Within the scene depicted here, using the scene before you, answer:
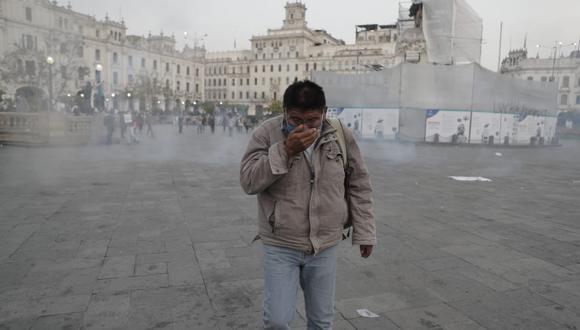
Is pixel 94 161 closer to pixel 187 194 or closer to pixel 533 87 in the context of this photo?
pixel 187 194

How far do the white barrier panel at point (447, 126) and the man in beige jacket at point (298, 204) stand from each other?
22.9 meters

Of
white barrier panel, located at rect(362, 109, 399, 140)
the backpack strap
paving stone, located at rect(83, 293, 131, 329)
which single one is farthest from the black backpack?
white barrier panel, located at rect(362, 109, 399, 140)

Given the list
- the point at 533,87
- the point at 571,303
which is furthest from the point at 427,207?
the point at 533,87

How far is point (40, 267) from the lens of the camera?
421cm

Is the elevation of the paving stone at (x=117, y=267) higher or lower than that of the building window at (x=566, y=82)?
lower

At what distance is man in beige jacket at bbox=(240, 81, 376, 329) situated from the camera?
6.94 ft

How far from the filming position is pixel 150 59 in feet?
218

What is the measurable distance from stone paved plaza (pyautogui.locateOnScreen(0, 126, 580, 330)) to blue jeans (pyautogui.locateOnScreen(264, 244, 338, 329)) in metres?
0.96

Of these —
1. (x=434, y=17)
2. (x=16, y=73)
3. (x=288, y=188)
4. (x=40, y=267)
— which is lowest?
(x=40, y=267)

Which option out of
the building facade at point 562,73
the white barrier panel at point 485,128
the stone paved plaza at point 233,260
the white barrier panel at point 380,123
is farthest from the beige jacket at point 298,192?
the building facade at point 562,73

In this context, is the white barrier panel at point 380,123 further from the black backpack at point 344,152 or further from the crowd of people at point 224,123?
the black backpack at point 344,152

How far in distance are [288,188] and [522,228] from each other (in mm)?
5381

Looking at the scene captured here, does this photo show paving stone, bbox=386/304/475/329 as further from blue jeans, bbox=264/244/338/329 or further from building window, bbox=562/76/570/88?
building window, bbox=562/76/570/88

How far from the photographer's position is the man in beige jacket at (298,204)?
6.94 ft
